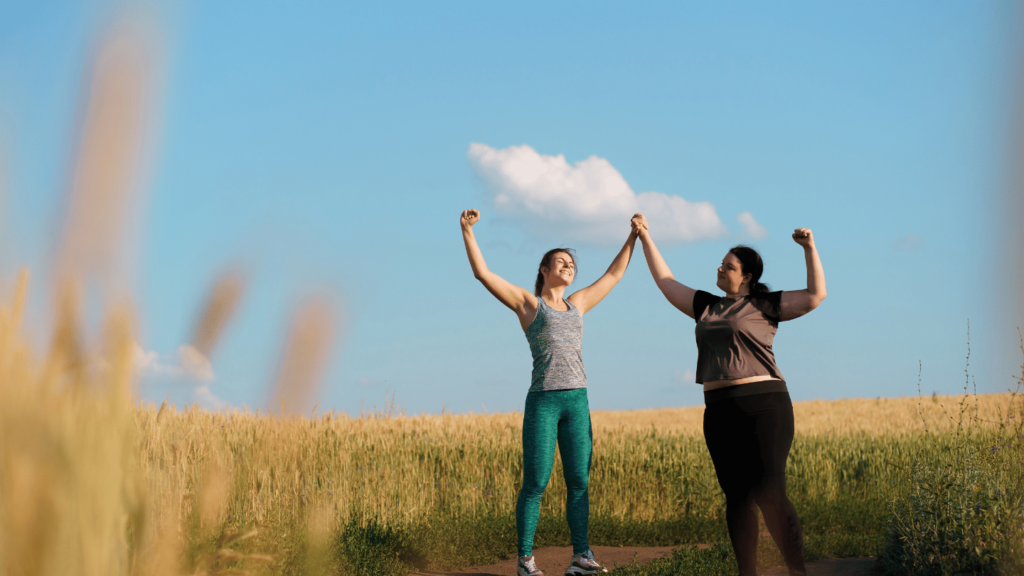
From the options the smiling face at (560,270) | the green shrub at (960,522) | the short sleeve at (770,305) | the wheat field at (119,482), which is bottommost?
the green shrub at (960,522)

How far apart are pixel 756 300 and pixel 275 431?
145 inches

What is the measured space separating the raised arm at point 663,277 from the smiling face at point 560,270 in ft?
1.76

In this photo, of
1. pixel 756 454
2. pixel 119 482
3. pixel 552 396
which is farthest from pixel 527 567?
pixel 119 482

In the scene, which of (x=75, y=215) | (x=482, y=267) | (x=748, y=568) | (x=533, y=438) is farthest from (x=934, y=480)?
(x=75, y=215)

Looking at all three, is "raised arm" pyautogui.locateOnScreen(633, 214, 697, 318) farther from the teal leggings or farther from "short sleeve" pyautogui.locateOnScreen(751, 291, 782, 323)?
the teal leggings

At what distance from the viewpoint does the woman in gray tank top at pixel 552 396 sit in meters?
5.03

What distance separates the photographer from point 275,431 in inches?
53.7

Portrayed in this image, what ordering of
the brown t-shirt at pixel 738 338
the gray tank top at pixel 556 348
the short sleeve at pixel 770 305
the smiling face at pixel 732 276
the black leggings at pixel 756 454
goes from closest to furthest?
the black leggings at pixel 756 454
the brown t-shirt at pixel 738 338
the short sleeve at pixel 770 305
the smiling face at pixel 732 276
the gray tank top at pixel 556 348

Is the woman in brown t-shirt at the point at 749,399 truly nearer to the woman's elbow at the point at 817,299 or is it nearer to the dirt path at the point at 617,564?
the woman's elbow at the point at 817,299

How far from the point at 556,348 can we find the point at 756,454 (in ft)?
4.90

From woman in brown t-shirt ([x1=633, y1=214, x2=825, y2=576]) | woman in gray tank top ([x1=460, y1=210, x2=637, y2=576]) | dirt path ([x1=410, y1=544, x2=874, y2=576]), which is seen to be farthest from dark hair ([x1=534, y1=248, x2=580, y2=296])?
dirt path ([x1=410, y1=544, x2=874, y2=576])

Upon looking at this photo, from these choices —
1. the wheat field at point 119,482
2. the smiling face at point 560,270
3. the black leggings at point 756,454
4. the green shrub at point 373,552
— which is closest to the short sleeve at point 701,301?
the black leggings at point 756,454

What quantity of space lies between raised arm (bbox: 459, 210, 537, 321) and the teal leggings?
25.1 inches

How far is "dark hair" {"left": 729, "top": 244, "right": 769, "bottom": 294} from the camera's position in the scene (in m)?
4.63
